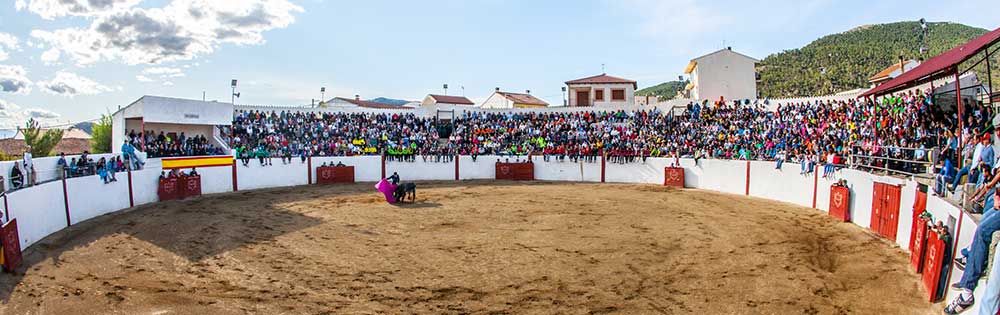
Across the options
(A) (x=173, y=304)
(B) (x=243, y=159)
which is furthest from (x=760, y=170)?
(B) (x=243, y=159)

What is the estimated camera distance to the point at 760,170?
862 inches

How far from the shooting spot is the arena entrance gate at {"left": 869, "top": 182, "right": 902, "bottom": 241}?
1259 cm

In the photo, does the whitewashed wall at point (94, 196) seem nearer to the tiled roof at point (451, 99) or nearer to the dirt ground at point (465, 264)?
the dirt ground at point (465, 264)

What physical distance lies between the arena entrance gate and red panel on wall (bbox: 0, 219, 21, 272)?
731 inches

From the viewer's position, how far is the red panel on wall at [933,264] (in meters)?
8.23

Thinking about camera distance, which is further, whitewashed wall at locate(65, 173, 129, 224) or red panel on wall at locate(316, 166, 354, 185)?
red panel on wall at locate(316, 166, 354, 185)

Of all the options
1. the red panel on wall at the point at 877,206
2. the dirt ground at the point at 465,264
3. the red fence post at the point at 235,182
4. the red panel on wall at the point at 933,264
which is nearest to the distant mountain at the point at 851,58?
the red panel on wall at the point at 877,206

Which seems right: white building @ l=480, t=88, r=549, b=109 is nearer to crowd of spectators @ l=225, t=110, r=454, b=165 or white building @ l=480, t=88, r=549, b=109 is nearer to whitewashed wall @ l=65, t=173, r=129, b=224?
crowd of spectators @ l=225, t=110, r=454, b=165

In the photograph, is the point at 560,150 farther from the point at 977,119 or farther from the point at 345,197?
the point at 977,119

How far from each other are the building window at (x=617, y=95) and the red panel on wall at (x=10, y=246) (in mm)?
39097

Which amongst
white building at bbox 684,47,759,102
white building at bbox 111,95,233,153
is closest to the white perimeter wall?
white building at bbox 111,95,233,153

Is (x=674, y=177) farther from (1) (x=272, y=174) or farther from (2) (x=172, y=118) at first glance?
(2) (x=172, y=118)

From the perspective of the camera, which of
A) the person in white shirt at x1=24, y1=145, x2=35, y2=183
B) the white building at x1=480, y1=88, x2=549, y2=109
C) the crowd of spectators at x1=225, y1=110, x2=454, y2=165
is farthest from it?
the white building at x1=480, y1=88, x2=549, y2=109

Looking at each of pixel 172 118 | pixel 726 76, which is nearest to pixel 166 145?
pixel 172 118
